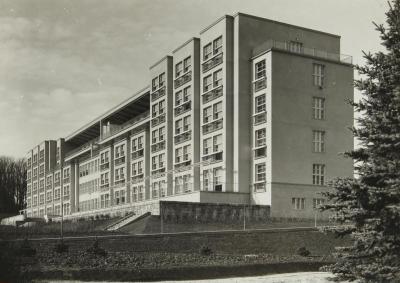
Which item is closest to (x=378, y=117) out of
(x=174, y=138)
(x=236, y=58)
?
(x=236, y=58)

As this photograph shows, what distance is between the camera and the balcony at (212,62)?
48625mm

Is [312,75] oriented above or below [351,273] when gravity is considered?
above

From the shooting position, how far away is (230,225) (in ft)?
126

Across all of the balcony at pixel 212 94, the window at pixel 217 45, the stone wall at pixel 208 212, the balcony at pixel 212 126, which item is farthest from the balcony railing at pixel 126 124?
the stone wall at pixel 208 212

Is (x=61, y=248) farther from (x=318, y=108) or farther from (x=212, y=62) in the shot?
(x=318, y=108)

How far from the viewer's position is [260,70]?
46.5m

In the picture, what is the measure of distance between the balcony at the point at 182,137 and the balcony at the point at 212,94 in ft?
12.6

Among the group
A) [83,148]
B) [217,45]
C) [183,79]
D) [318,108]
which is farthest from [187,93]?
[83,148]

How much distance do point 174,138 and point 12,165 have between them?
75849 millimetres

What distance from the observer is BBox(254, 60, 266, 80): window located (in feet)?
151

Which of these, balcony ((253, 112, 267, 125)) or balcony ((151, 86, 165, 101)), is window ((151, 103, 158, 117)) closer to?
balcony ((151, 86, 165, 101))

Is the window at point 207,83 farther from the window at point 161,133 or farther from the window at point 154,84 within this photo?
the window at point 154,84

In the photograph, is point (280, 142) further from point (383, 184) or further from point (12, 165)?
point (12, 165)

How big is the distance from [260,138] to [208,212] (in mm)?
9764
